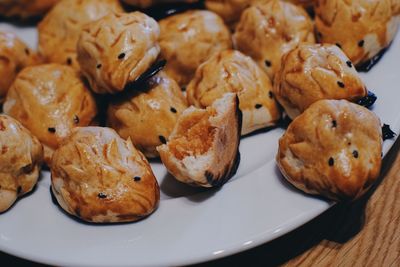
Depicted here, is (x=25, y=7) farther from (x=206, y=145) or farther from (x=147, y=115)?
(x=206, y=145)

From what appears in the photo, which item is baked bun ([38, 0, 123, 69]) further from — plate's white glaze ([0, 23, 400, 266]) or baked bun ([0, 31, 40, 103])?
plate's white glaze ([0, 23, 400, 266])

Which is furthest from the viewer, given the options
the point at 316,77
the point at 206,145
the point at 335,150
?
the point at 316,77

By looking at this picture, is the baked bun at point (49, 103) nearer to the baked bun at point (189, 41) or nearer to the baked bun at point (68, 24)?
the baked bun at point (68, 24)

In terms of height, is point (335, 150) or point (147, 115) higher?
point (335, 150)

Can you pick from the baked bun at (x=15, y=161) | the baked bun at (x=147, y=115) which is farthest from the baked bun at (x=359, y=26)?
the baked bun at (x=15, y=161)

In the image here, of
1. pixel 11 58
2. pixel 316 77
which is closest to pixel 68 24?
pixel 11 58

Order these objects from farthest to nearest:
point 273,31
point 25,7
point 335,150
Answer: point 25,7
point 273,31
point 335,150

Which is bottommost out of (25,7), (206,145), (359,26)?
(25,7)

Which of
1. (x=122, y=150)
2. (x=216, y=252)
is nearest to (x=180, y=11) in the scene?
(x=122, y=150)
